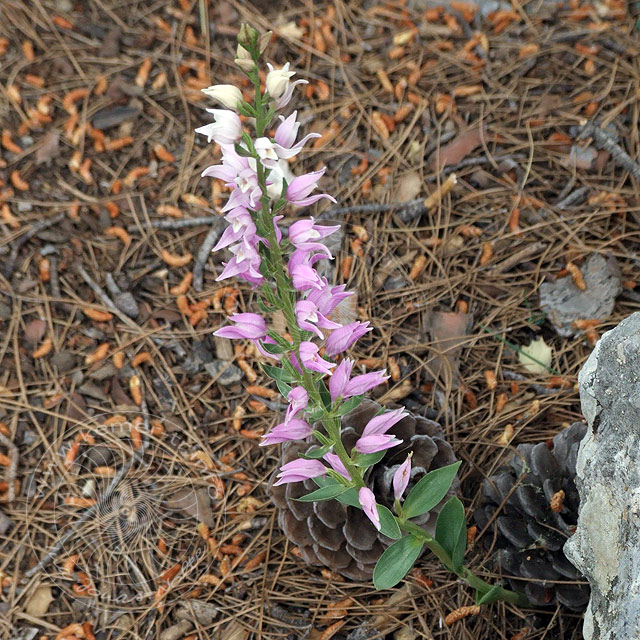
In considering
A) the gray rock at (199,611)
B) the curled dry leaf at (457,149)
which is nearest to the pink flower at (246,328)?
the gray rock at (199,611)

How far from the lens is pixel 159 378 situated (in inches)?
138

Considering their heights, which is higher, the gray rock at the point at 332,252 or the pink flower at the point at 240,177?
the pink flower at the point at 240,177

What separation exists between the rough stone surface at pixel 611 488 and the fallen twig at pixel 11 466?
96.4 inches

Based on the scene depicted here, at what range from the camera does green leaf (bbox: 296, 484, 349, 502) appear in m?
2.20

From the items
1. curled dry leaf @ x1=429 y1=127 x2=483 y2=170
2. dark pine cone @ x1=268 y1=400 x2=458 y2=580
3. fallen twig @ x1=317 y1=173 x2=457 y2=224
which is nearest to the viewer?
dark pine cone @ x1=268 y1=400 x2=458 y2=580

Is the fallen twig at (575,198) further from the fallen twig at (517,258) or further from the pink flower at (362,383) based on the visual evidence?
the pink flower at (362,383)

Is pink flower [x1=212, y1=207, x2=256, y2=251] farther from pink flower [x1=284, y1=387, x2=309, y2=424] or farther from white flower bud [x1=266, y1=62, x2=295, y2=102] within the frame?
pink flower [x1=284, y1=387, x2=309, y2=424]

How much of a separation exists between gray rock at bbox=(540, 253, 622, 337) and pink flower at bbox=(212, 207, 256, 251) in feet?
6.35

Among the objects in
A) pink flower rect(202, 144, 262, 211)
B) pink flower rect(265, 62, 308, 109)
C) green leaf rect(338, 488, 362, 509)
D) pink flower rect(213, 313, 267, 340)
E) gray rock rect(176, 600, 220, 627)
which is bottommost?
gray rock rect(176, 600, 220, 627)

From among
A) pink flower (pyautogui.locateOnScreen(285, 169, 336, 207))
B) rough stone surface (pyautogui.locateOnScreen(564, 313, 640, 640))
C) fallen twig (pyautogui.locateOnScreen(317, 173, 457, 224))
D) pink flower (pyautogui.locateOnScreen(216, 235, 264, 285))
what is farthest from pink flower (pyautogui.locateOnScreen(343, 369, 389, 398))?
fallen twig (pyautogui.locateOnScreen(317, 173, 457, 224))

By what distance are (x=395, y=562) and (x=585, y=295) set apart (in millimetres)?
1694

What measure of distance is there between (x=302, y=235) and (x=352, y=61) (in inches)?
103

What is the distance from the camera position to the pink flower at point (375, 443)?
2.19 metres

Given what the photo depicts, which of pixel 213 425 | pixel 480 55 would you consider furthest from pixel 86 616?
pixel 480 55
